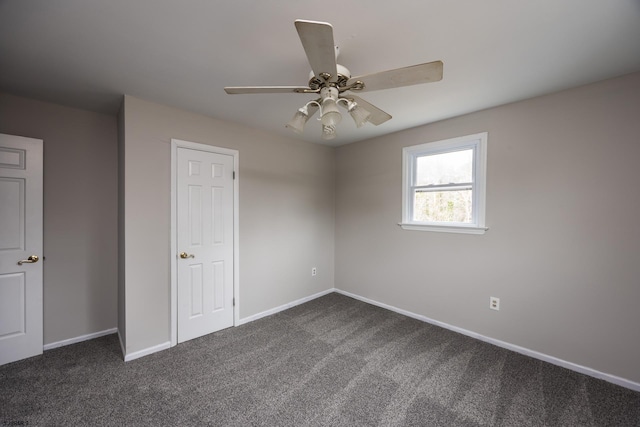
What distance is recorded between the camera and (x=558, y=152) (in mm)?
2248

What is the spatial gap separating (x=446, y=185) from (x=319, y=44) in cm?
248

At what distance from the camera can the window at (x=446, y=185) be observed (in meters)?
Result: 2.73

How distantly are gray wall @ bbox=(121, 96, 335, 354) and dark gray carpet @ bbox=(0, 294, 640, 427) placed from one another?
453 mm

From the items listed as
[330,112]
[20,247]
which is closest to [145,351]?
[20,247]

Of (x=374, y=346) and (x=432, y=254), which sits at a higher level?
(x=432, y=254)

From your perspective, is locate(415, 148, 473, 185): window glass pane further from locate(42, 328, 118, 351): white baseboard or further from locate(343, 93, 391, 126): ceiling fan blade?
locate(42, 328, 118, 351): white baseboard

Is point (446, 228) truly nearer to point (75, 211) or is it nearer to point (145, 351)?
point (145, 351)

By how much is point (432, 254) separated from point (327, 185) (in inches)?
75.0

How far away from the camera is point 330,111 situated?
1.37 meters

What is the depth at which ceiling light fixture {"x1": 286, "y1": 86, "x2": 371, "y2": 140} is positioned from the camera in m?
1.38

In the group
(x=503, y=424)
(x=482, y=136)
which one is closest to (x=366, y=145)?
(x=482, y=136)

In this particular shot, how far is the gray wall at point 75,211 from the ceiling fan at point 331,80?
2300 mm

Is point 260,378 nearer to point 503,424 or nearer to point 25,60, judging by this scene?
point 503,424

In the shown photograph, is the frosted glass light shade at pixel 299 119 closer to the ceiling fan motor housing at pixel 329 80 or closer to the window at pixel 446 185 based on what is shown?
the ceiling fan motor housing at pixel 329 80
